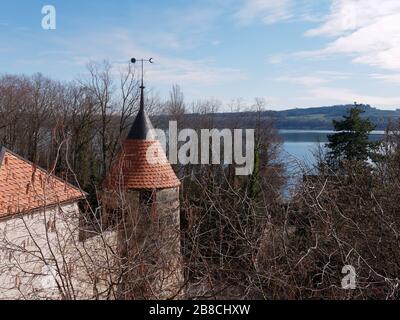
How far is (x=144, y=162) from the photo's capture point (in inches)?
412

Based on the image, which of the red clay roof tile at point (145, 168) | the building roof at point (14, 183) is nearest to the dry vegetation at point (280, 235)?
the red clay roof tile at point (145, 168)

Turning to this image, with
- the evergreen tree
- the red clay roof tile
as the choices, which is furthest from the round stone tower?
the evergreen tree

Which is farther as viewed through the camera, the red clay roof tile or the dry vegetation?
the red clay roof tile

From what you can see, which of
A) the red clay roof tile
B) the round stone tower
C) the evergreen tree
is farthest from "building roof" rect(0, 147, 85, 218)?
the evergreen tree

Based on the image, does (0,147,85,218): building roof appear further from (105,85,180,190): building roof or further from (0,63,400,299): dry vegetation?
(0,63,400,299): dry vegetation

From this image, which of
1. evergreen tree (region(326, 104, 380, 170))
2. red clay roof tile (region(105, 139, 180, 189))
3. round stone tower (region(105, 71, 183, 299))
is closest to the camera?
round stone tower (region(105, 71, 183, 299))

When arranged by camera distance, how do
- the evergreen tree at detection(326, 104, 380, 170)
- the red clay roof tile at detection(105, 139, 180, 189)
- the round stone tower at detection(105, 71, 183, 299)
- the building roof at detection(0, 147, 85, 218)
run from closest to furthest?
the round stone tower at detection(105, 71, 183, 299), the building roof at detection(0, 147, 85, 218), the red clay roof tile at detection(105, 139, 180, 189), the evergreen tree at detection(326, 104, 380, 170)

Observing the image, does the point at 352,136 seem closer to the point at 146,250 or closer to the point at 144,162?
the point at 144,162

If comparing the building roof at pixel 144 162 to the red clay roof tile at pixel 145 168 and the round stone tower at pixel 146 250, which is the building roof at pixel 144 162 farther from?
the round stone tower at pixel 146 250

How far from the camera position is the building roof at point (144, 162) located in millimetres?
10195

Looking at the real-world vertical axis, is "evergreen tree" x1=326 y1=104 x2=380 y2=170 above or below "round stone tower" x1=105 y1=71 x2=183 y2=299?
above

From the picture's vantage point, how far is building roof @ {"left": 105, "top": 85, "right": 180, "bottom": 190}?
10195 mm
